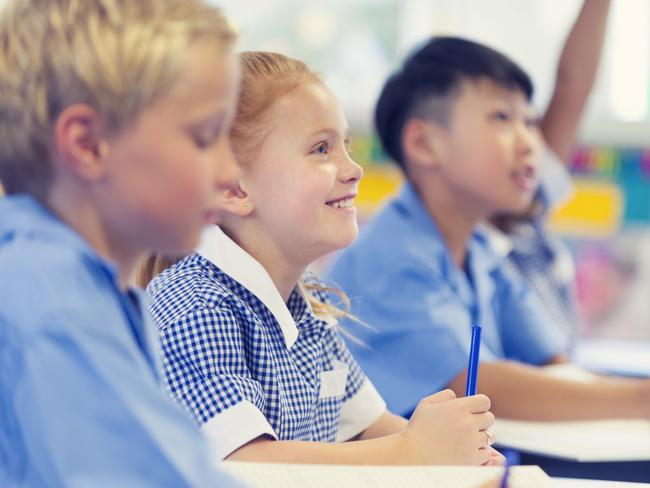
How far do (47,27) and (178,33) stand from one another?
75 millimetres

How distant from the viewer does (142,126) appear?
566 mm

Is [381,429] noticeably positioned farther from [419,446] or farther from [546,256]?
[546,256]

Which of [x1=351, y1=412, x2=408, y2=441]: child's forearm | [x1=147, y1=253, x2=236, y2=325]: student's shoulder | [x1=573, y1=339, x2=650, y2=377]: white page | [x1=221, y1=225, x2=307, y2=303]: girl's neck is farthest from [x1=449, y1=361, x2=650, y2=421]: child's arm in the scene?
[x1=573, y1=339, x2=650, y2=377]: white page

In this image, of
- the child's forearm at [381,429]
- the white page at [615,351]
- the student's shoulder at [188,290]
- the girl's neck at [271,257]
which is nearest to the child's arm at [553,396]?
the child's forearm at [381,429]

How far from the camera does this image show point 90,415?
0.54m

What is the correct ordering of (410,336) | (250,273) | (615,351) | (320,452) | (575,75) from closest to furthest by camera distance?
(320,452) < (250,273) < (410,336) < (575,75) < (615,351)

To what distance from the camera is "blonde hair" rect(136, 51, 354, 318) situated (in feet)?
3.27

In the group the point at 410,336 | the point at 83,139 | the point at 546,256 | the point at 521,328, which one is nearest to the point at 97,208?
the point at 83,139

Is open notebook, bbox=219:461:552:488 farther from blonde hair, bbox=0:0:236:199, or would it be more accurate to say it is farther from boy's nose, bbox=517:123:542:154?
boy's nose, bbox=517:123:542:154

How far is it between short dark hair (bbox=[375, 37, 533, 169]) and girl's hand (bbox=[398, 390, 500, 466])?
31.0 inches

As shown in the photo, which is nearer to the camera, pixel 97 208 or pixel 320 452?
pixel 97 208

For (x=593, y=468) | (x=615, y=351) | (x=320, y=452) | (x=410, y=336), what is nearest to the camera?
(x=320, y=452)

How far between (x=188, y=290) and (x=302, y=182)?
17cm

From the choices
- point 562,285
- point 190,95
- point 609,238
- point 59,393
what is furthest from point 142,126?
point 609,238
